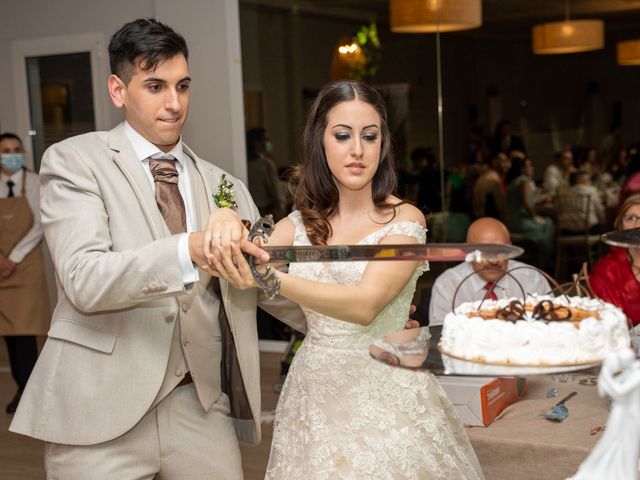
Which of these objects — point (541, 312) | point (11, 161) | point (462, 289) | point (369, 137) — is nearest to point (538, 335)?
point (541, 312)

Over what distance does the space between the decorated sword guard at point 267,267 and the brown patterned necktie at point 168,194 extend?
0.32m

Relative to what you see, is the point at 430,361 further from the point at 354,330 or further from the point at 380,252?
the point at 354,330

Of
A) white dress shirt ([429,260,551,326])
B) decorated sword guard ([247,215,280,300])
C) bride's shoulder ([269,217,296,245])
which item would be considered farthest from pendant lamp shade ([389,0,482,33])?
decorated sword guard ([247,215,280,300])

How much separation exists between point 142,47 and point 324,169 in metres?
0.60

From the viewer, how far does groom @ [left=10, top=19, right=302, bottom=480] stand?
7.30ft

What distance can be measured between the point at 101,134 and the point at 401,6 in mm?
5060

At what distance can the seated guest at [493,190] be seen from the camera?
7.12 meters

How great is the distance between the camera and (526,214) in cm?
709

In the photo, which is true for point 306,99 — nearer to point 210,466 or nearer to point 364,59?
point 364,59

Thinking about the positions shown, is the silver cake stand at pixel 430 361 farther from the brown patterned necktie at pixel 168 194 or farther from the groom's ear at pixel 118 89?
the groom's ear at pixel 118 89

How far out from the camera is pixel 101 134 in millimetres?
2357

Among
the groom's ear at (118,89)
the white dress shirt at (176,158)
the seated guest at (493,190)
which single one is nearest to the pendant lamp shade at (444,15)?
the seated guest at (493,190)

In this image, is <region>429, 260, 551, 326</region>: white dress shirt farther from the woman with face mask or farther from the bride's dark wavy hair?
the woman with face mask

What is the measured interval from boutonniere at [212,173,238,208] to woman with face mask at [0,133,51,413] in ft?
12.4
